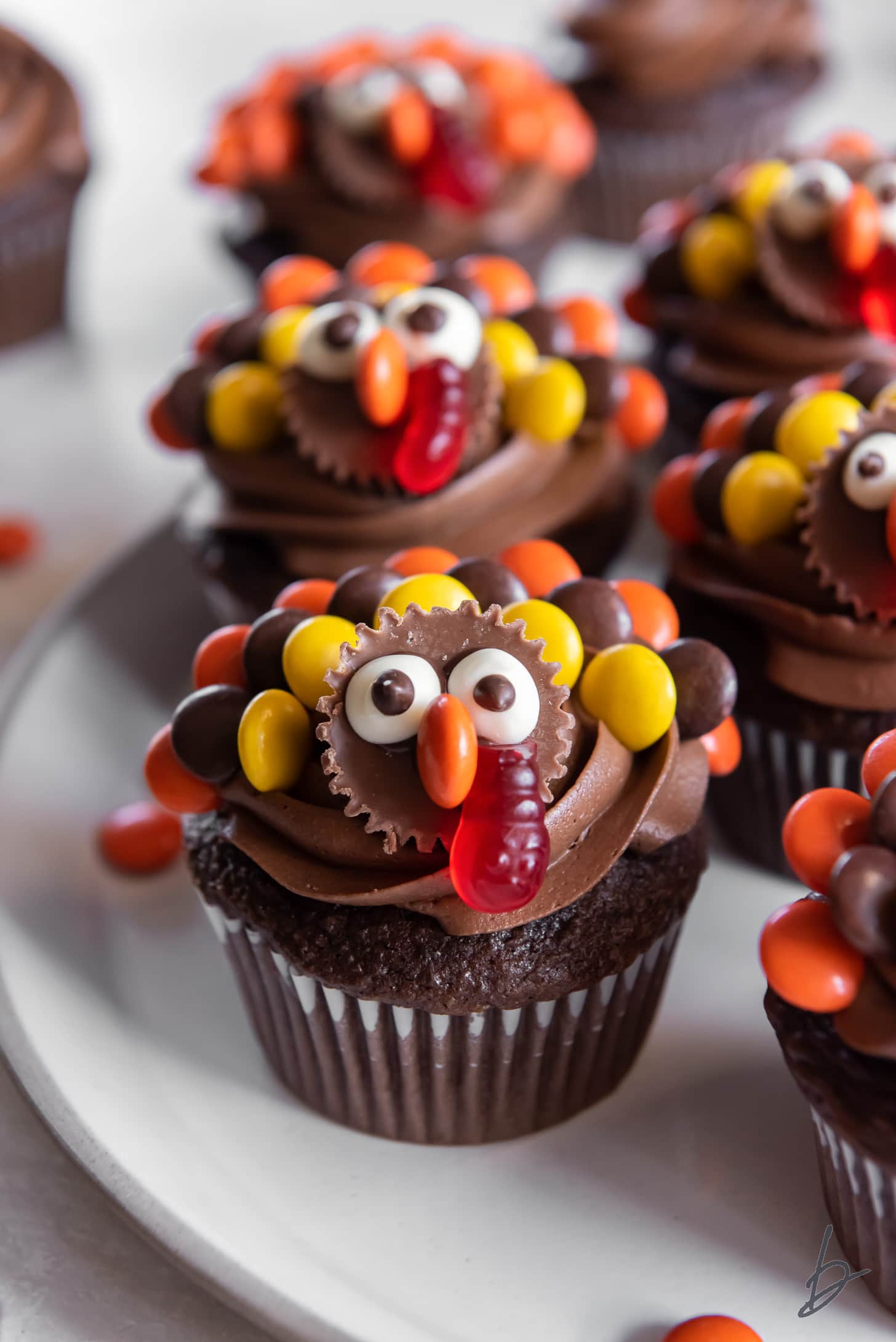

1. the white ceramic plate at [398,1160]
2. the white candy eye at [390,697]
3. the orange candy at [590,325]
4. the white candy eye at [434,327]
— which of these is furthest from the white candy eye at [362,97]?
the white candy eye at [390,697]

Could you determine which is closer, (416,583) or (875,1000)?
(875,1000)

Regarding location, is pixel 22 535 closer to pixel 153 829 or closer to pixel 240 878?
pixel 153 829

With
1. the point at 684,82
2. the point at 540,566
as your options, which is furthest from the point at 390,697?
the point at 684,82

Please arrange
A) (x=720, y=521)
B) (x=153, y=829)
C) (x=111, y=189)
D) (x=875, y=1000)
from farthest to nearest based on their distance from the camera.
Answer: (x=111, y=189) < (x=153, y=829) < (x=720, y=521) < (x=875, y=1000)

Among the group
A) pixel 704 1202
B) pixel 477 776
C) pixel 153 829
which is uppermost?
pixel 477 776

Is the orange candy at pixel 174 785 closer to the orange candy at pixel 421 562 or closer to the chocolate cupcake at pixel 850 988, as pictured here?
the orange candy at pixel 421 562

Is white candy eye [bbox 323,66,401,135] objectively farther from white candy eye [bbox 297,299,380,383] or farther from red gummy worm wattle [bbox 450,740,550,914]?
red gummy worm wattle [bbox 450,740,550,914]

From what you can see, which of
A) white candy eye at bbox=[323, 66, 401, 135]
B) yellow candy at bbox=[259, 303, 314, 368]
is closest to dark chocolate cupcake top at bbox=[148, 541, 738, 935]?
yellow candy at bbox=[259, 303, 314, 368]

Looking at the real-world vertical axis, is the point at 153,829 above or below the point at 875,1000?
below

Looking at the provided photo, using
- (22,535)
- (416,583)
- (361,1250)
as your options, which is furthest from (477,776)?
(22,535)
